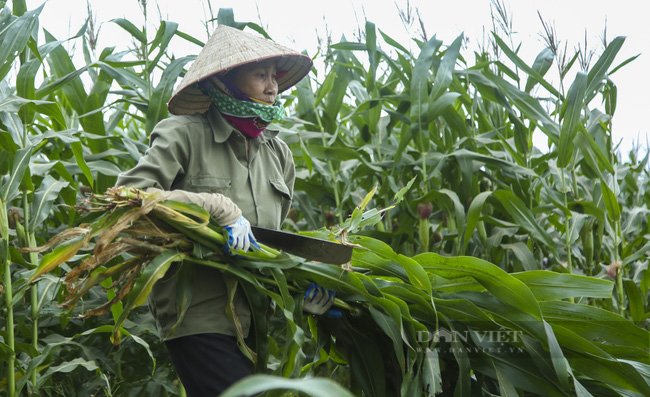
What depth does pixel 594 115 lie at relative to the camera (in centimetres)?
352

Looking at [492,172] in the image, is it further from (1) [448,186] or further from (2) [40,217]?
(2) [40,217]

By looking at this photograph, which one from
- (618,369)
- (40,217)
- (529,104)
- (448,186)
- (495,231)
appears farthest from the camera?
(448,186)

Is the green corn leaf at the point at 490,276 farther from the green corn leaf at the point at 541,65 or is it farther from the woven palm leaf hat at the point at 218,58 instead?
the green corn leaf at the point at 541,65

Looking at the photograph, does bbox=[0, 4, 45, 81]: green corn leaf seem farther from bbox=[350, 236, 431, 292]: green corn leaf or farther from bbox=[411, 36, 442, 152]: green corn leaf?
bbox=[411, 36, 442, 152]: green corn leaf

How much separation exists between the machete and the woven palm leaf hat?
0.55 metres

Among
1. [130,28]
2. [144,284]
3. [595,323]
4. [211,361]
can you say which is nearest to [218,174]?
[144,284]

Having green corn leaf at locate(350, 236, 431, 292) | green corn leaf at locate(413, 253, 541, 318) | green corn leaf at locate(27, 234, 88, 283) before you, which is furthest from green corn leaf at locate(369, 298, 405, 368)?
green corn leaf at locate(27, 234, 88, 283)

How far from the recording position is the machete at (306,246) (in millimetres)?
1884

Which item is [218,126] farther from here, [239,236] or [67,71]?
[67,71]

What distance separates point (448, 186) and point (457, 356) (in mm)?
2015

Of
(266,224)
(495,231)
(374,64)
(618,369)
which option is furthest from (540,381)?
(374,64)

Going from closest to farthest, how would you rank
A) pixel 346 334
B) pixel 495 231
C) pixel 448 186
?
1. pixel 346 334
2. pixel 495 231
3. pixel 448 186

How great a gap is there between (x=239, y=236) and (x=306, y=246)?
22 cm

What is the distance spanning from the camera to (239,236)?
1.87m
